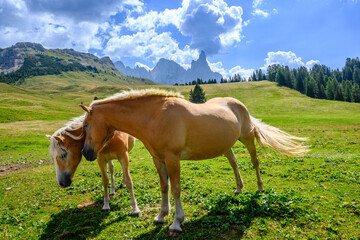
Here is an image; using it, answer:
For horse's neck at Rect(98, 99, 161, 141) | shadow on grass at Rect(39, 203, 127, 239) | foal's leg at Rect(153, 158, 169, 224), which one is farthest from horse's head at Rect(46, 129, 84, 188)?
foal's leg at Rect(153, 158, 169, 224)

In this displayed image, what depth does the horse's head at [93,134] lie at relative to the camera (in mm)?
A: 5349

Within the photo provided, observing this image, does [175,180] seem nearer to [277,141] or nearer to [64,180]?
[64,180]

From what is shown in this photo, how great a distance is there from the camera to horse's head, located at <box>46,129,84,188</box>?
19.2 ft

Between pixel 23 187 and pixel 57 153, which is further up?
pixel 57 153

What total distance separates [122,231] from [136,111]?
3406mm

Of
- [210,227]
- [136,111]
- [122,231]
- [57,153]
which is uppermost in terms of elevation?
[136,111]

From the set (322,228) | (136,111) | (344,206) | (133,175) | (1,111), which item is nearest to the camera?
(322,228)

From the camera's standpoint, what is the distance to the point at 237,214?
557 centimetres

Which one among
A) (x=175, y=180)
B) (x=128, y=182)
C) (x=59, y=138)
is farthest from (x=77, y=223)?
(x=175, y=180)

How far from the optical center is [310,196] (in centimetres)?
670

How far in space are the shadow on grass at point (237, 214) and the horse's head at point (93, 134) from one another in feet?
8.66

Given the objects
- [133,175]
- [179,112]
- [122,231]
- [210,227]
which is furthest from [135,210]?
[133,175]

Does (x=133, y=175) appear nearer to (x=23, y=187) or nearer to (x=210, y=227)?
(x=23, y=187)

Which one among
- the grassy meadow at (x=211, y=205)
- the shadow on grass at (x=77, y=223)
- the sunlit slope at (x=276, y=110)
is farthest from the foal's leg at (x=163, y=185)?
the sunlit slope at (x=276, y=110)
